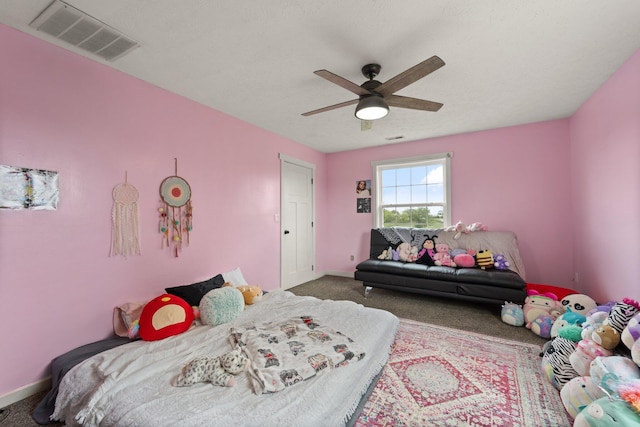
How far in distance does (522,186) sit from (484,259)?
127cm

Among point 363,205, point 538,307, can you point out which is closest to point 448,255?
point 538,307

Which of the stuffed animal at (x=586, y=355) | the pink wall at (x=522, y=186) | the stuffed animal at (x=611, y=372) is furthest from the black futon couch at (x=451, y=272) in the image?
the stuffed animal at (x=611, y=372)

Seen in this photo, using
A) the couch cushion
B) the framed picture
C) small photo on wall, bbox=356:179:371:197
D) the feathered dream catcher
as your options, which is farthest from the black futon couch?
the framed picture

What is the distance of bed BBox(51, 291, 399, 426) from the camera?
1.22m

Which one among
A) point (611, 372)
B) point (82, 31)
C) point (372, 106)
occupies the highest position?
point (82, 31)

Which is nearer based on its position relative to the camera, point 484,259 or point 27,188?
point 27,188

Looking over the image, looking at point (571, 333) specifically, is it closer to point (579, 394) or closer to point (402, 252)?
point (579, 394)

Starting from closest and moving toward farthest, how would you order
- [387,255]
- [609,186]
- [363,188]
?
[609,186]
[387,255]
[363,188]

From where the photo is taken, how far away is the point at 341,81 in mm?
1905

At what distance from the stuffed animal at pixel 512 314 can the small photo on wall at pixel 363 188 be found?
278 centimetres

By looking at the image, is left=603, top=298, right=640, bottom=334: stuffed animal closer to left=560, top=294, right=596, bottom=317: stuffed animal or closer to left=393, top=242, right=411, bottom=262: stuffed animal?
left=560, top=294, right=596, bottom=317: stuffed animal

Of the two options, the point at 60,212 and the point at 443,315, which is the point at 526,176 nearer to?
the point at 443,315

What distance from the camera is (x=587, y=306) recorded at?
2.48 meters

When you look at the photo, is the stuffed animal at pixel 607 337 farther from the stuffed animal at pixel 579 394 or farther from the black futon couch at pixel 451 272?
the black futon couch at pixel 451 272
